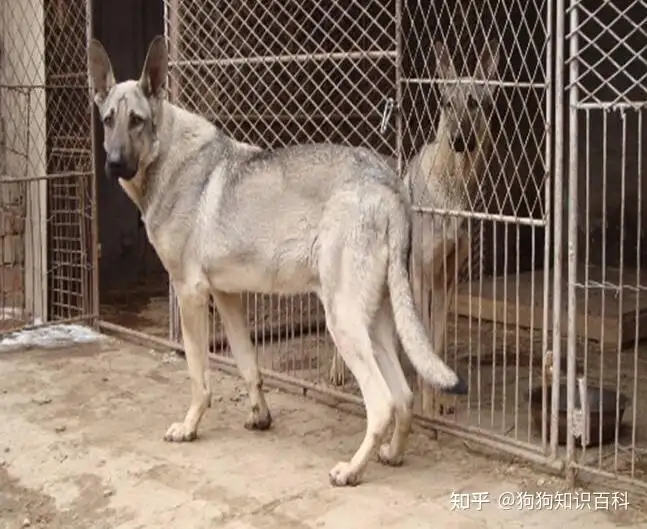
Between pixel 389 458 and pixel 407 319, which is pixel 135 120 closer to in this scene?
pixel 407 319

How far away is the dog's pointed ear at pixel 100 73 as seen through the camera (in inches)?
194

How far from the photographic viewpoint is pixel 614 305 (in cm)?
741

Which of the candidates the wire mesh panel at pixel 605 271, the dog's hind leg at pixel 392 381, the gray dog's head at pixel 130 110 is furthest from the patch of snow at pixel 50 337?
→ the wire mesh panel at pixel 605 271

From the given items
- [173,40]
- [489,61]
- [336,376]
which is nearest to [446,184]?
[489,61]

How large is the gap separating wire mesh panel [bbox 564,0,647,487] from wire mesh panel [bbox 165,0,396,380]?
1.52 m

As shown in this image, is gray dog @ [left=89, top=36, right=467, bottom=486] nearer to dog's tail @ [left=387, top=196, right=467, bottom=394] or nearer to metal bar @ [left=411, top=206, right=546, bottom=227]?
dog's tail @ [left=387, top=196, right=467, bottom=394]

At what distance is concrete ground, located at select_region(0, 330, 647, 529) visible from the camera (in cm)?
402

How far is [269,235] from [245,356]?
0.83 metres

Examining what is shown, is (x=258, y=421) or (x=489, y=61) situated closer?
(x=489, y=61)

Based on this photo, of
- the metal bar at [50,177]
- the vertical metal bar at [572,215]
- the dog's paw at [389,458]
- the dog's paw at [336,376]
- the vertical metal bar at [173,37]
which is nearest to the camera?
the vertical metal bar at [572,215]

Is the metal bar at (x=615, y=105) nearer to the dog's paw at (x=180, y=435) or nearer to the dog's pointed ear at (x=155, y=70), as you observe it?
the dog's pointed ear at (x=155, y=70)

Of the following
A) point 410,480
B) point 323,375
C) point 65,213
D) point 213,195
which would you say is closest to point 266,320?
point 323,375

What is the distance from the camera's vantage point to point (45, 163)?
732 centimetres

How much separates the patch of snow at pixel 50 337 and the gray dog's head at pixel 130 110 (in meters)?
2.48
